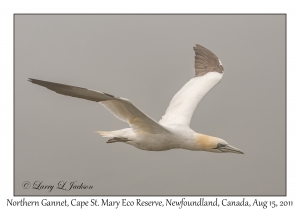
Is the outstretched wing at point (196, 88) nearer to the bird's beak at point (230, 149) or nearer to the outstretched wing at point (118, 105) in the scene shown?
the bird's beak at point (230, 149)

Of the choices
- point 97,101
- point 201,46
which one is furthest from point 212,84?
point 97,101

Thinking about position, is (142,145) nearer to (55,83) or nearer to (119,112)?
(119,112)

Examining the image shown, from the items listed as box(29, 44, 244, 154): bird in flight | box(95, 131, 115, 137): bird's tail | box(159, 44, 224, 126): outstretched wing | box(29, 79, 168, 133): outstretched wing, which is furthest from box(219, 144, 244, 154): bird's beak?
box(95, 131, 115, 137): bird's tail

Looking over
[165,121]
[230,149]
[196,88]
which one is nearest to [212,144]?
[230,149]

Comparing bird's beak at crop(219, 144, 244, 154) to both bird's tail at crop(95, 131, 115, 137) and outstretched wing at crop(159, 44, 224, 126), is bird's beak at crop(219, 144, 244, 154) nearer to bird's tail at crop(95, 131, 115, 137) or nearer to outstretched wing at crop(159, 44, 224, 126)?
outstretched wing at crop(159, 44, 224, 126)

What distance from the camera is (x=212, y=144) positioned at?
29.6ft

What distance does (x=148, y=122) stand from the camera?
8.41m

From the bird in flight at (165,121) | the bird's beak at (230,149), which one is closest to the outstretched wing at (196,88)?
the bird in flight at (165,121)

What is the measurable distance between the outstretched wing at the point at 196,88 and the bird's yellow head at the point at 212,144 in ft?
1.92

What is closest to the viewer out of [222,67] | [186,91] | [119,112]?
[119,112]

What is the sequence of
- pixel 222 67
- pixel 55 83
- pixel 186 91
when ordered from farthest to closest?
pixel 222 67 < pixel 186 91 < pixel 55 83

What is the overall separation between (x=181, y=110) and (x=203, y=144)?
1168mm

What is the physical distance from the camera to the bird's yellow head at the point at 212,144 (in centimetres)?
899
